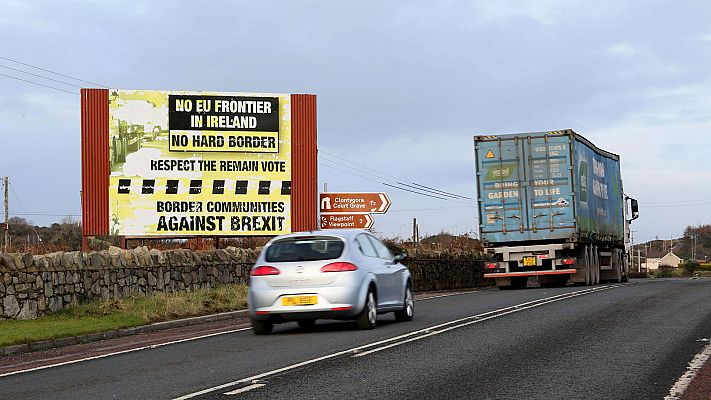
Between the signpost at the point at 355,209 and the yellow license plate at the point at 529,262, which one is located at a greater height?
the signpost at the point at 355,209

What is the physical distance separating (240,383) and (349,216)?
2153 centimetres

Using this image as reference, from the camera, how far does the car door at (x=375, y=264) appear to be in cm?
1568

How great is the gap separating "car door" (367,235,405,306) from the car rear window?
1393 mm

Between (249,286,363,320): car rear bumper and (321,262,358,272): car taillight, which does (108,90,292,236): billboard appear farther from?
(321,262,358,272): car taillight

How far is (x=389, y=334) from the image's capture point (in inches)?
559

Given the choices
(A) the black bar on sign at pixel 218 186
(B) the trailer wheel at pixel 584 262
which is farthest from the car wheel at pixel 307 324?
(B) the trailer wheel at pixel 584 262

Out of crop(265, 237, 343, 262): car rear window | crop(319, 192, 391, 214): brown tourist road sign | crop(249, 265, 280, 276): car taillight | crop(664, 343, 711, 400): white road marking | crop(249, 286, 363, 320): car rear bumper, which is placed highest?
crop(319, 192, 391, 214): brown tourist road sign

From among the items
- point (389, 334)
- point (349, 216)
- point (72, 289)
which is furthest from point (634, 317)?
point (349, 216)

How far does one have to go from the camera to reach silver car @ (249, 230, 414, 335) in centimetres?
1468

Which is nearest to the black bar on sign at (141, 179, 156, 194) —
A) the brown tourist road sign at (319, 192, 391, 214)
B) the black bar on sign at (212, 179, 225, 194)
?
the black bar on sign at (212, 179, 225, 194)

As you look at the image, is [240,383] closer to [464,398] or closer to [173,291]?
[464,398]

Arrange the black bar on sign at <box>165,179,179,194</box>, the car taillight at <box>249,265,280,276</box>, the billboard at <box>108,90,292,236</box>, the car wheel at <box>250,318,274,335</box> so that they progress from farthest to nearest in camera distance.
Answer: the black bar on sign at <box>165,179,179,194</box>
the billboard at <box>108,90,292,236</box>
the car wheel at <box>250,318,274,335</box>
the car taillight at <box>249,265,280,276</box>

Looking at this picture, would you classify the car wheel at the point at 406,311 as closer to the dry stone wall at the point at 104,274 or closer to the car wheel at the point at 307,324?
the car wheel at the point at 307,324

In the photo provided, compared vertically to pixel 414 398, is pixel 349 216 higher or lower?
higher
